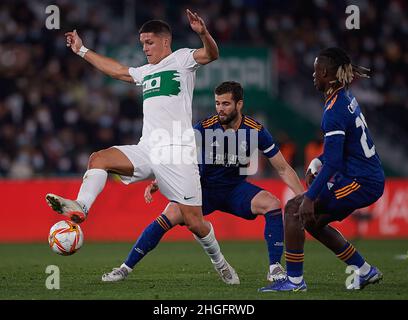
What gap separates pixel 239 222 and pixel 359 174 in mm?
9274

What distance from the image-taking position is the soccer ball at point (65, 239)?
26.2 feet

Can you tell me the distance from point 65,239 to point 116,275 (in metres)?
1.06

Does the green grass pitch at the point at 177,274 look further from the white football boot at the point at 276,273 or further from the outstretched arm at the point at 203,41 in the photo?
the outstretched arm at the point at 203,41

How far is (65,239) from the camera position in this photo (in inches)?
315

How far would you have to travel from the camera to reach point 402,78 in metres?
23.0

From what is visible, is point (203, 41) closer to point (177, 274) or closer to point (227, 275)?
point (227, 275)

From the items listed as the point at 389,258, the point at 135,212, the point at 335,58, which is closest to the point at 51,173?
the point at 135,212

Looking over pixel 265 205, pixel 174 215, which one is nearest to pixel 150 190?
pixel 174 215

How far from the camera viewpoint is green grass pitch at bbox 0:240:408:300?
24.8 feet

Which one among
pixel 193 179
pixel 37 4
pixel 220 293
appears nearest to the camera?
pixel 220 293

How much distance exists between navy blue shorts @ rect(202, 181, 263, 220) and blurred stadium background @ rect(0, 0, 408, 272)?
687 centimetres

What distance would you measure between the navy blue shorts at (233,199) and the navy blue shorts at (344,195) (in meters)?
1.55

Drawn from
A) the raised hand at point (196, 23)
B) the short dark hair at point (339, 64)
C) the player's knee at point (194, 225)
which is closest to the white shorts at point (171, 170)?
the player's knee at point (194, 225)
